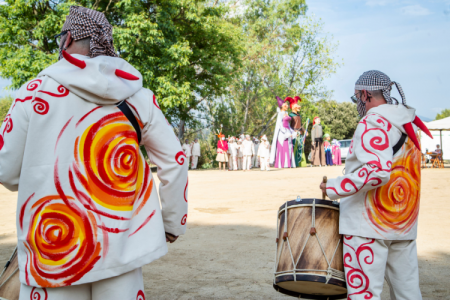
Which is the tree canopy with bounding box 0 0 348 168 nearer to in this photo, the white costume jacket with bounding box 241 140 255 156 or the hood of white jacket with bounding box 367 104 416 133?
the white costume jacket with bounding box 241 140 255 156

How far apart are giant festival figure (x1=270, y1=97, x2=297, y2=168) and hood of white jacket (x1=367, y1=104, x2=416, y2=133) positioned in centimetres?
1904

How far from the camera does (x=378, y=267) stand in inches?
Answer: 99.9

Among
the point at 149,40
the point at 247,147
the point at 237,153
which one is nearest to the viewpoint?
→ the point at 149,40

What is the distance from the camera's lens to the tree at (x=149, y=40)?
19.1 m

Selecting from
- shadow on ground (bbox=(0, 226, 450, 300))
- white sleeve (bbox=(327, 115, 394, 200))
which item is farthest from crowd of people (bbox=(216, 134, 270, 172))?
white sleeve (bbox=(327, 115, 394, 200))

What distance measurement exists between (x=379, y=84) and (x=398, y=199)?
730 mm

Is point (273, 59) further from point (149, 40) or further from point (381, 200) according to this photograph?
point (381, 200)

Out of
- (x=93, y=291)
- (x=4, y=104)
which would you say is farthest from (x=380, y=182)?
(x=4, y=104)

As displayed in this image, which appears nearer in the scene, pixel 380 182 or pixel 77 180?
pixel 77 180

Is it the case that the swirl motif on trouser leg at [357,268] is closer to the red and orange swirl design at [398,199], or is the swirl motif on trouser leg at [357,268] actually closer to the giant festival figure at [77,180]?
the red and orange swirl design at [398,199]

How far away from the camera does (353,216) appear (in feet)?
8.65

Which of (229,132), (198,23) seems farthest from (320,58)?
(198,23)

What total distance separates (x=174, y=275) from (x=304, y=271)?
2140mm

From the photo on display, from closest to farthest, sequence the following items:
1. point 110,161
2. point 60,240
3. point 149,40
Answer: point 60,240, point 110,161, point 149,40
